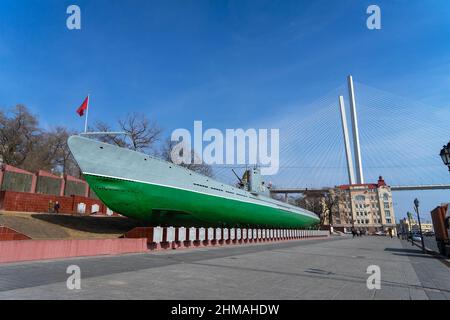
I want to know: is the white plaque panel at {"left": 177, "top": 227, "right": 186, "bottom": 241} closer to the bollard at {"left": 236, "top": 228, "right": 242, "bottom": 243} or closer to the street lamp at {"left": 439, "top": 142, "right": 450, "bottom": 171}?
the bollard at {"left": 236, "top": 228, "right": 242, "bottom": 243}

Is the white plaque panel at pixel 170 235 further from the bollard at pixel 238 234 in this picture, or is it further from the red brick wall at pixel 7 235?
the bollard at pixel 238 234

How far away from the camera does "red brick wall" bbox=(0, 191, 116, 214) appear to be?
25.7 meters

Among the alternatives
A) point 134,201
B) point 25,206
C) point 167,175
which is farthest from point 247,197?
point 25,206

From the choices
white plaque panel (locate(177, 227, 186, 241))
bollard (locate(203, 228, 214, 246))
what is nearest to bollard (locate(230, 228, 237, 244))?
bollard (locate(203, 228, 214, 246))

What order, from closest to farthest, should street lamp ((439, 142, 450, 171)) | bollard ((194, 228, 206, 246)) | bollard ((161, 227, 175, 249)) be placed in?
1. street lamp ((439, 142, 450, 171))
2. bollard ((161, 227, 175, 249))
3. bollard ((194, 228, 206, 246))

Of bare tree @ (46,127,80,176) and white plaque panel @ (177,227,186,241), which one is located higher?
bare tree @ (46,127,80,176)

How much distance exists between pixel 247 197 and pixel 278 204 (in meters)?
9.68

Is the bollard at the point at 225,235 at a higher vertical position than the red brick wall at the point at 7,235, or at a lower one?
lower

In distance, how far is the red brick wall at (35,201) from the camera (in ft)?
84.2

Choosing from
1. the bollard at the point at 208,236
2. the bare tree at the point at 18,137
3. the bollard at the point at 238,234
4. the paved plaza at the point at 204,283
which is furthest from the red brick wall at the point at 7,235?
the bare tree at the point at 18,137

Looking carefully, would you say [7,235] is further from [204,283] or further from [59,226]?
[204,283]

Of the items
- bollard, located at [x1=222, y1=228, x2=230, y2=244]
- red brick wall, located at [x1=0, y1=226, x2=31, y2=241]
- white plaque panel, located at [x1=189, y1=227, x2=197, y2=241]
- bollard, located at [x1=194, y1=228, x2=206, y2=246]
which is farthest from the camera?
bollard, located at [x1=222, y1=228, x2=230, y2=244]

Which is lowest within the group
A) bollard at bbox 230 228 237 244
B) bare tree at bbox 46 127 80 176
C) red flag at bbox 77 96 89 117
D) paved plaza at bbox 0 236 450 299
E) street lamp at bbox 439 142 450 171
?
paved plaza at bbox 0 236 450 299
